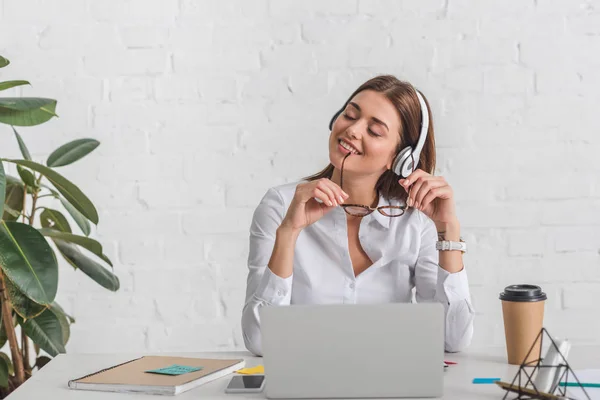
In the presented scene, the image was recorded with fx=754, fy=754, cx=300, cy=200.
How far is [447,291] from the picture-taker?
175cm

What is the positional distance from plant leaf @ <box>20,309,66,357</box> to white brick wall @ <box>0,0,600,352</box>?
1.56 ft

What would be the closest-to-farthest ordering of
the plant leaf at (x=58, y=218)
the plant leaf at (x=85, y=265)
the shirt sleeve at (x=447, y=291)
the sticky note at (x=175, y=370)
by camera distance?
the sticky note at (x=175, y=370) → the shirt sleeve at (x=447, y=291) → the plant leaf at (x=85, y=265) → the plant leaf at (x=58, y=218)

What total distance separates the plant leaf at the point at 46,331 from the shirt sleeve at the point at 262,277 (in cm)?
61

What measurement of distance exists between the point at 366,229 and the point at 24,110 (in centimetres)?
94

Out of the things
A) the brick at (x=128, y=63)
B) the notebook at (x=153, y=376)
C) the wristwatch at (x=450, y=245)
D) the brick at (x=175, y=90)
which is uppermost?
the brick at (x=128, y=63)

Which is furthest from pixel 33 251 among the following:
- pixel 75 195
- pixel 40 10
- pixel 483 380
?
pixel 483 380

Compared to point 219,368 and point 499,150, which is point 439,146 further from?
point 219,368

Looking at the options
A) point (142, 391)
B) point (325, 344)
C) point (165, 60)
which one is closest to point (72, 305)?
point (165, 60)

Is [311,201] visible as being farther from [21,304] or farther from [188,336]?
[188,336]

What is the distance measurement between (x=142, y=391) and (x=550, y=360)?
632 mm

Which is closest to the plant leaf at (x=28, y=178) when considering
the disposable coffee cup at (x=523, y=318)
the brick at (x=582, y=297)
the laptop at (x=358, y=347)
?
the laptop at (x=358, y=347)

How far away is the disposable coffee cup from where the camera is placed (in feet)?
4.59

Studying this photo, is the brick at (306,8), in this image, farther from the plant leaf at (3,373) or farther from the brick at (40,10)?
the plant leaf at (3,373)

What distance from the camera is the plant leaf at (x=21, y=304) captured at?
203 centimetres
